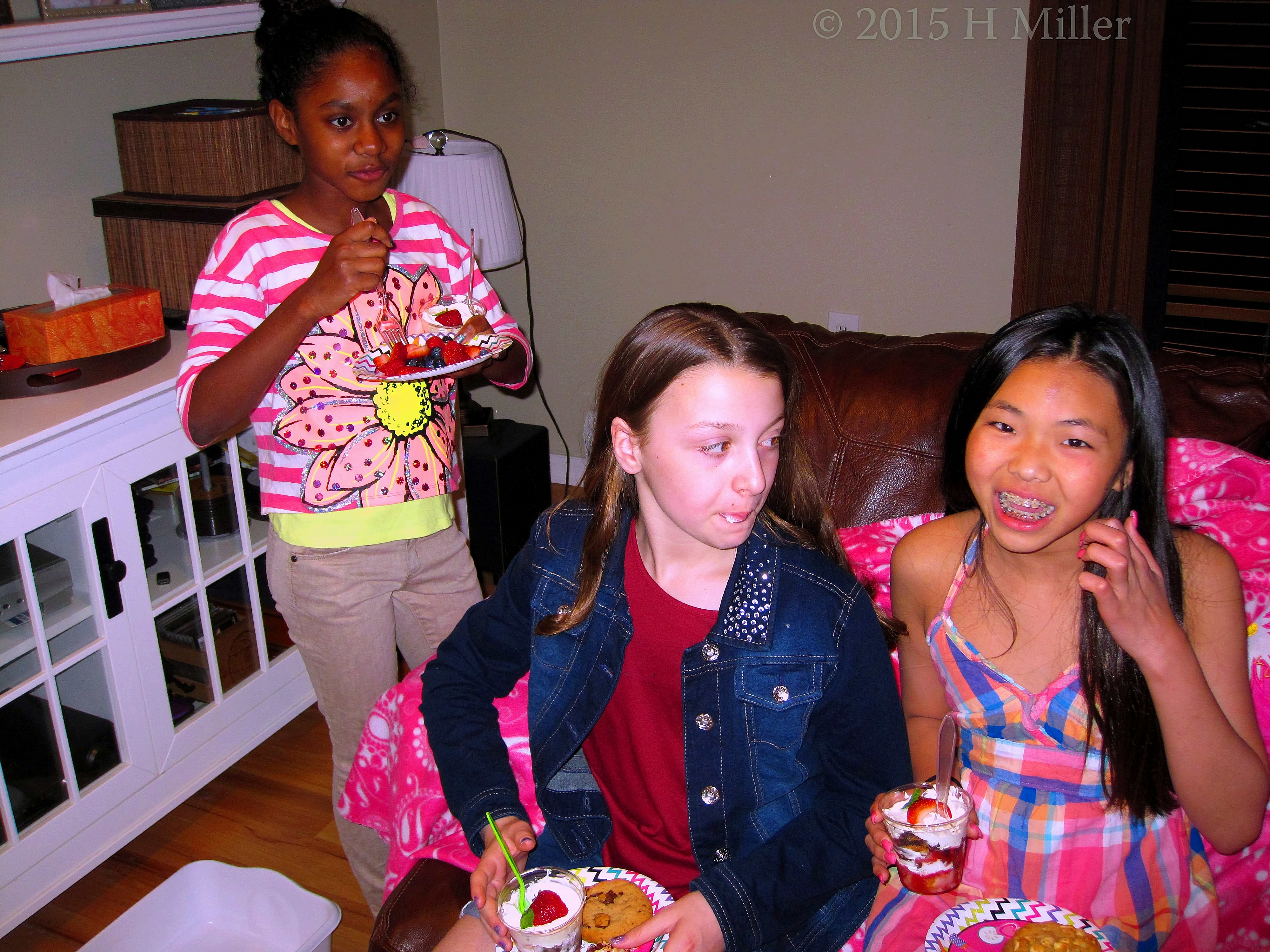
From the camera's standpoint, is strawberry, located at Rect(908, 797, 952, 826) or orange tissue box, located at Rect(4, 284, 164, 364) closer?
strawberry, located at Rect(908, 797, 952, 826)

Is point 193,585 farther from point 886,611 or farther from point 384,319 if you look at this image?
point 886,611

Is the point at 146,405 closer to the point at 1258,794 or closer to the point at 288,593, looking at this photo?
the point at 288,593

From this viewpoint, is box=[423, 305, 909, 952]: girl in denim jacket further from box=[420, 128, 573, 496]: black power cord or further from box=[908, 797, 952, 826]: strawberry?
box=[420, 128, 573, 496]: black power cord

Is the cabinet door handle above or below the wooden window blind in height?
below

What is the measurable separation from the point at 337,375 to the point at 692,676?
2.50ft

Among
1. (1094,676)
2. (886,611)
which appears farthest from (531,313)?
(1094,676)

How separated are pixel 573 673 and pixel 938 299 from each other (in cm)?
233

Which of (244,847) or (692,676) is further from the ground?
(692,676)

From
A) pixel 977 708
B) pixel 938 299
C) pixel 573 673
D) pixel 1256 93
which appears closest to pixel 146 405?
pixel 573 673

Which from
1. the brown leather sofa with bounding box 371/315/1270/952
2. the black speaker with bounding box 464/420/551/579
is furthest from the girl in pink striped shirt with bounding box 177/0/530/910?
the black speaker with bounding box 464/420/551/579

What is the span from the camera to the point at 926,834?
3.64ft

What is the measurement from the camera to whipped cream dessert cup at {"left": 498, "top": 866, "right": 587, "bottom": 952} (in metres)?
1.04

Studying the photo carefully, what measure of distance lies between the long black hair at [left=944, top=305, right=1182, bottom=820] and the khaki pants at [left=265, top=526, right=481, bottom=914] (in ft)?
3.24

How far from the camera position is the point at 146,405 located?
2020mm
